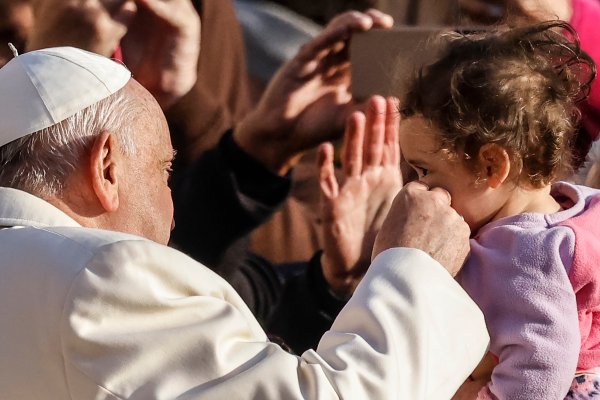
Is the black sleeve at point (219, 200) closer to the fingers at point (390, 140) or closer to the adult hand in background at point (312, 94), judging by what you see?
the adult hand in background at point (312, 94)

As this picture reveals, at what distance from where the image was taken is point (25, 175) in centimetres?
223

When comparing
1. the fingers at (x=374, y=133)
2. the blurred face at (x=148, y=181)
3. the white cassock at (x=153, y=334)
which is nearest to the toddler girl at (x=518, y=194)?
the white cassock at (x=153, y=334)

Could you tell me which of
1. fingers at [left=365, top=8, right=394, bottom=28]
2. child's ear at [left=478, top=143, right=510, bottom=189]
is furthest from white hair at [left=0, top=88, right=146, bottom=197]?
fingers at [left=365, top=8, right=394, bottom=28]

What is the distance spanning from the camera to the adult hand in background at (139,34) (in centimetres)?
361

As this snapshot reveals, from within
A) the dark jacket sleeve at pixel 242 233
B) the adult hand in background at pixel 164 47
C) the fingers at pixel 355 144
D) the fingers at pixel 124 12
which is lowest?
the dark jacket sleeve at pixel 242 233

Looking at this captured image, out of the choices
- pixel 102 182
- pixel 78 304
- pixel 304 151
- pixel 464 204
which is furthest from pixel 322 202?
pixel 78 304

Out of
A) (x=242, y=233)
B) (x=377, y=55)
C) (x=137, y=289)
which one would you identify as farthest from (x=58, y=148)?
(x=377, y=55)

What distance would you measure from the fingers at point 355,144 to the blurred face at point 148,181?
4.31ft

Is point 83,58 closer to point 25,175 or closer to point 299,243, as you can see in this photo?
point 25,175

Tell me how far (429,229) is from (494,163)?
223 mm

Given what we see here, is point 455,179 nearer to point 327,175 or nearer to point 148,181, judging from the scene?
point 148,181

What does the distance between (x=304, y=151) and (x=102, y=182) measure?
1588 millimetres

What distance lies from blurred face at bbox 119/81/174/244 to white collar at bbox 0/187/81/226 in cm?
17

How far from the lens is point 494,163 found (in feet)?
8.11
